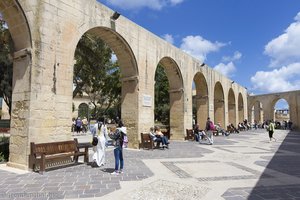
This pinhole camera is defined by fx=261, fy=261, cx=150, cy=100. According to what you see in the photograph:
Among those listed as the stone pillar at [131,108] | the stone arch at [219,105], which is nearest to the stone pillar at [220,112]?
the stone arch at [219,105]

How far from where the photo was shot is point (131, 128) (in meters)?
11.3

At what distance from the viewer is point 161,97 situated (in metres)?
27.6

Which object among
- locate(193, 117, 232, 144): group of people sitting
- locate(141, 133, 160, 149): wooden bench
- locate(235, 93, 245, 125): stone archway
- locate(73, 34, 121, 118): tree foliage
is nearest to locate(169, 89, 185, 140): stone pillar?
locate(193, 117, 232, 144): group of people sitting

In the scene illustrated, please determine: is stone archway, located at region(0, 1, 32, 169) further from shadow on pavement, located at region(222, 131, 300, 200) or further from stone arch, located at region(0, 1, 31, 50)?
shadow on pavement, located at region(222, 131, 300, 200)

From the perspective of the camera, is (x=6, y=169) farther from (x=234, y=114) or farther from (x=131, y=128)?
(x=234, y=114)

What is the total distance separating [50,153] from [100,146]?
127 cm

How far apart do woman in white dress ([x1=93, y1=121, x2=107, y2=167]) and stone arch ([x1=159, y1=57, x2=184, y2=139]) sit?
830 cm

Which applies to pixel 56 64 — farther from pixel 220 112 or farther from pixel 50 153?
pixel 220 112

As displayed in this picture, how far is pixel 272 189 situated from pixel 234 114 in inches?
906

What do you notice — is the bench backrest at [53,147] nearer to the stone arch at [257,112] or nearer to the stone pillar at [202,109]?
the stone pillar at [202,109]

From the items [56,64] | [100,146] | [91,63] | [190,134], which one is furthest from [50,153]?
[190,134]

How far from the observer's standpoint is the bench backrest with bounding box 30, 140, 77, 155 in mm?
6223

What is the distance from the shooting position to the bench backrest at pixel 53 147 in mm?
6223

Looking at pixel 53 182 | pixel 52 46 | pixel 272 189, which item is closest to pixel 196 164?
pixel 272 189
